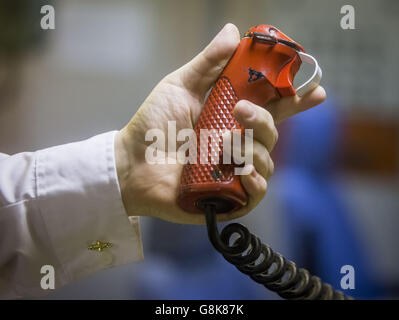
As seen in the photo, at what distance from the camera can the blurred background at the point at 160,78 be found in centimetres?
100

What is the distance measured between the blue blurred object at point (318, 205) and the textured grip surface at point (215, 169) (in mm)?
532

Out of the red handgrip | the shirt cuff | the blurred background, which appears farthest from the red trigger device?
the blurred background

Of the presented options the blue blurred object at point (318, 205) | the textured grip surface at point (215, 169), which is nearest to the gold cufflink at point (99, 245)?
the textured grip surface at point (215, 169)

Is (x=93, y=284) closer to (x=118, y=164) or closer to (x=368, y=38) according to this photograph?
(x=118, y=164)

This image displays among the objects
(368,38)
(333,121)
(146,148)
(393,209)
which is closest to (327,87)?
(333,121)

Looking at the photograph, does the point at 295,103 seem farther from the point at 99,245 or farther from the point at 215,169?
the point at 99,245

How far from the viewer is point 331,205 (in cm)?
108

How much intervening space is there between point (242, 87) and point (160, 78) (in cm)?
54

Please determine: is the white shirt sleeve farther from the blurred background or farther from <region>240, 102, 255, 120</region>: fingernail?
the blurred background

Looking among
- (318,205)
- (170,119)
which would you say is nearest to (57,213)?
(170,119)

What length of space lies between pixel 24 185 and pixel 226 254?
32cm

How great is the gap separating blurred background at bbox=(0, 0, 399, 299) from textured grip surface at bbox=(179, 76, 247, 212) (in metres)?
0.49

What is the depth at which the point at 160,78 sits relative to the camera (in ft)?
3.50

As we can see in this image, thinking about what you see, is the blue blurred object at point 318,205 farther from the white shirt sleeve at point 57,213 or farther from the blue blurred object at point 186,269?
the white shirt sleeve at point 57,213
